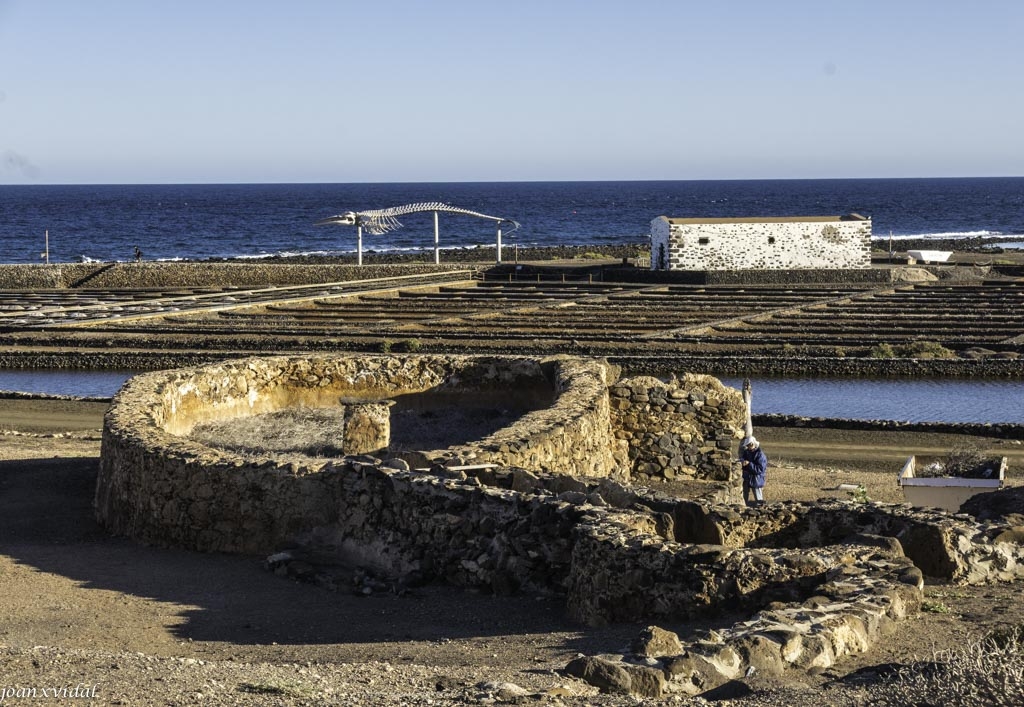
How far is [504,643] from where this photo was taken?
25.0 feet

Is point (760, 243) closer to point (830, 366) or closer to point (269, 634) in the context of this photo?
point (830, 366)

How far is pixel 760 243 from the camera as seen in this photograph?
177 feet

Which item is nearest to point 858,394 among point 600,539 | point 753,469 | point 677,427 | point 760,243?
point 677,427

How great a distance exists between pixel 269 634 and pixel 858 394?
70.8ft

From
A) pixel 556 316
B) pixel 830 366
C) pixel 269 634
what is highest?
pixel 269 634

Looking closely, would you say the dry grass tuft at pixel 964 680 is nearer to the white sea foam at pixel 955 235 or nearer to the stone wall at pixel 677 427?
the stone wall at pixel 677 427

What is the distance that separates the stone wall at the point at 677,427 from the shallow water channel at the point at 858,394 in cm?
915

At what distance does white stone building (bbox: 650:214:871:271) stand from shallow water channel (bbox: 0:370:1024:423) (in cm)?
2322

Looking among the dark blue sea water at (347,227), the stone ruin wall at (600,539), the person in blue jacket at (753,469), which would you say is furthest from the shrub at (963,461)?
the dark blue sea water at (347,227)

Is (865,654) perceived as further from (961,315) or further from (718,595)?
(961,315)

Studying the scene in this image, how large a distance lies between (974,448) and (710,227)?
33.6 m

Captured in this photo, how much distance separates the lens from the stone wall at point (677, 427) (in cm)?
1609

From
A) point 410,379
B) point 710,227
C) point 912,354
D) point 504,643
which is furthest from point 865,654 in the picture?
point 710,227

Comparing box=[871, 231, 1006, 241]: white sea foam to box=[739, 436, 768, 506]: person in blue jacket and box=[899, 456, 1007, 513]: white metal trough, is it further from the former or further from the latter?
box=[739, 436, 768, 506]: person in blue jacket
